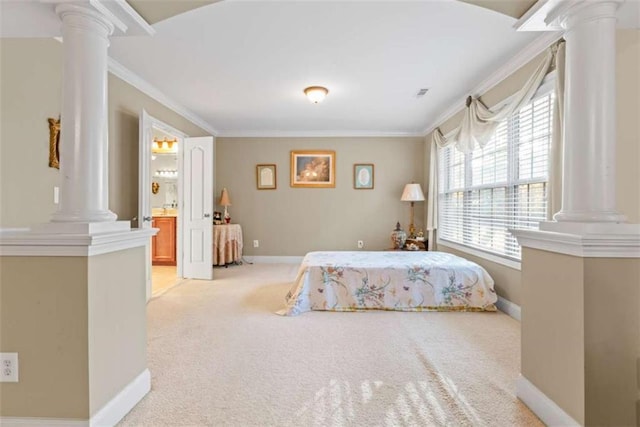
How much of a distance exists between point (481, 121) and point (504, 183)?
0.76 m

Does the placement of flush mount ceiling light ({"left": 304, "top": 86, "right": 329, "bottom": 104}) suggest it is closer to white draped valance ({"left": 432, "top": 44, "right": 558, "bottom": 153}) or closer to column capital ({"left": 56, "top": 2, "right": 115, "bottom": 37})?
white draped valance ({"left": 432, "top": 44, "right": 558, "bottom": 153})

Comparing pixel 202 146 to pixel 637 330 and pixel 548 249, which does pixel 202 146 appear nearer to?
pixel 548 249

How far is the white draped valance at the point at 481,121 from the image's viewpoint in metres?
2.40

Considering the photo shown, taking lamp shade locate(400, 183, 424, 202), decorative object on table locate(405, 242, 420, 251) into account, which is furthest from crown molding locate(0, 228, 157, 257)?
lamp shade locate(400, 183, 424, 202)

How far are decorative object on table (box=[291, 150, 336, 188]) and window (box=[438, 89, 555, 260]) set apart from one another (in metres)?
2.09

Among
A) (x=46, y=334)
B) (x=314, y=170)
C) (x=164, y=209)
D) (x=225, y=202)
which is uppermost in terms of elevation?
(x=314, y=170)

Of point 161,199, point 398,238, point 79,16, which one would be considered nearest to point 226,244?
point 161,199

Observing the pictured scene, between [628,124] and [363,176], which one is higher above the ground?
[363,176]

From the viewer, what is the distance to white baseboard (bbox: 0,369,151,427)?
1444 mm

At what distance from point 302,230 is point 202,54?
358 centimetres

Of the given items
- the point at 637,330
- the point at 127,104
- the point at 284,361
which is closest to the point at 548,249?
the point at 637,330

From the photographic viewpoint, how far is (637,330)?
1.35 metres

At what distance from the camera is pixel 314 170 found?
5859 mm

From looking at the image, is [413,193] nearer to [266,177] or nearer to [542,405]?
[266,177]
